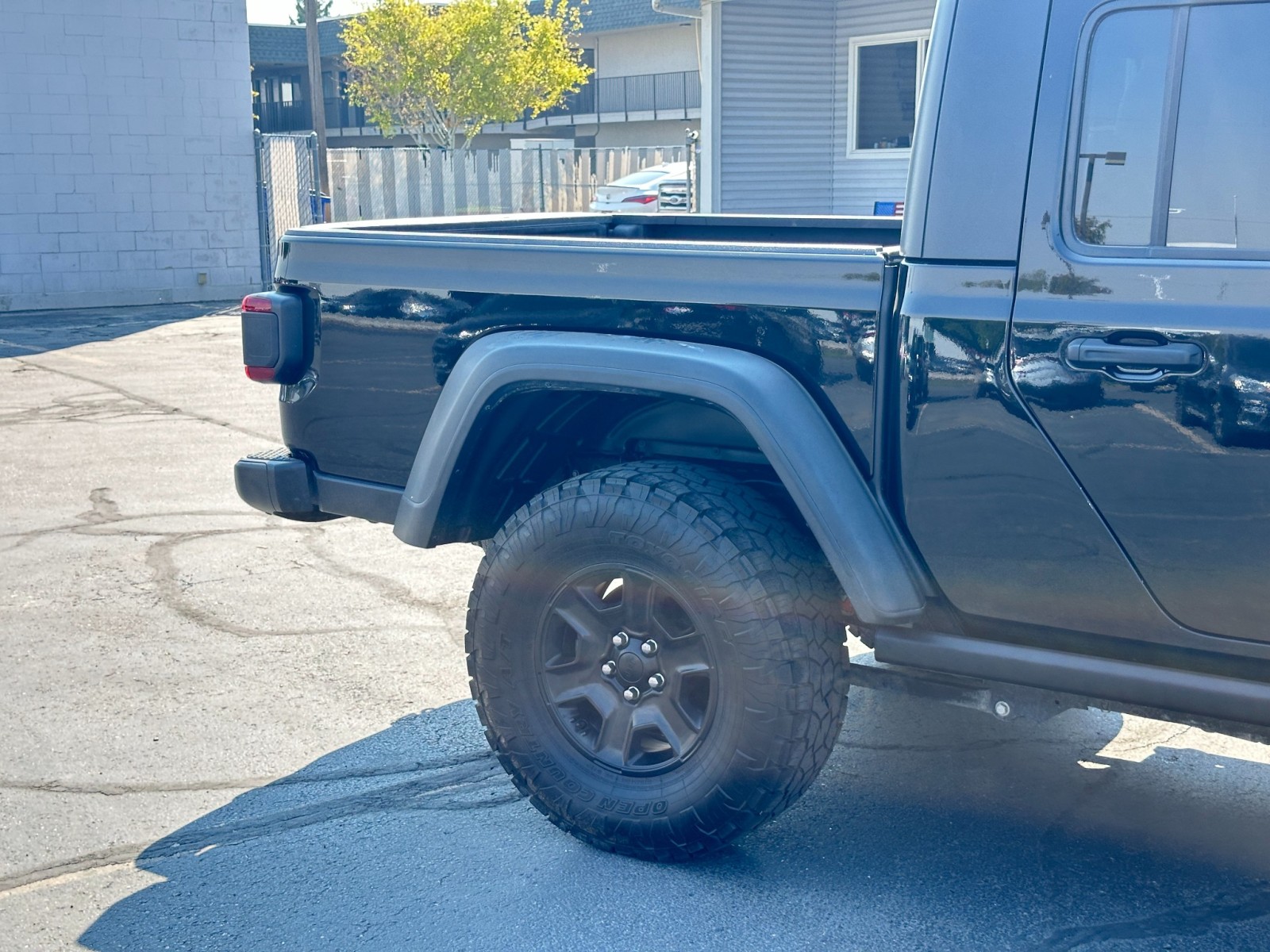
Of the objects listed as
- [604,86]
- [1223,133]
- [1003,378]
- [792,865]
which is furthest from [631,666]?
[604,86]

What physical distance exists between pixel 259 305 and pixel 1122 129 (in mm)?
2384

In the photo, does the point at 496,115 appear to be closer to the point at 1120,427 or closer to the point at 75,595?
the point at 75,595

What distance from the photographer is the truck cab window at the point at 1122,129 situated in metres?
2.87

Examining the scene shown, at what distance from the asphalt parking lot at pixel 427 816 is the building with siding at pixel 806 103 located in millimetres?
11890

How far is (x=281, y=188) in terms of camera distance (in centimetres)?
1945

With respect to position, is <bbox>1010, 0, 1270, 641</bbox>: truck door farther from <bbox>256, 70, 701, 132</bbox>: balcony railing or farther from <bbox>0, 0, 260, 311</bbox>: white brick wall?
<bbox>256, 70, 701, 132</bbox>: balcony railing

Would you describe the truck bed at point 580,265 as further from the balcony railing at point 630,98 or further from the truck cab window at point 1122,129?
the balcony railing at point 630,98

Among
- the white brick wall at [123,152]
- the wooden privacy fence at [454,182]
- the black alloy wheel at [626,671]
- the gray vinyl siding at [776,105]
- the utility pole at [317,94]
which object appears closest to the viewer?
the black alloy wheel at [626,671]

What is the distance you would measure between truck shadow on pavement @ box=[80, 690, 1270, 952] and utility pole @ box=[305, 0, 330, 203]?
2235 centimetres

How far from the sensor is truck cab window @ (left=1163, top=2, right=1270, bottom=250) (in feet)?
9.11

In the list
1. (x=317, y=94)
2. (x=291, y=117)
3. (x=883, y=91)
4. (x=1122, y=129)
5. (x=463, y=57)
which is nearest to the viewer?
(x=1122, y=129)

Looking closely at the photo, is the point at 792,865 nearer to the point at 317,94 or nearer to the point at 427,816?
the point at 427,816

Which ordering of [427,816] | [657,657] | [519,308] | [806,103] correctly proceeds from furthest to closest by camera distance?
[806,103] → [427,816] → [519,308] → [657,657]

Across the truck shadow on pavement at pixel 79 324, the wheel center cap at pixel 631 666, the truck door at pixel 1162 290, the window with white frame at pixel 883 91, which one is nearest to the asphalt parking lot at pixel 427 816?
the wheel center cap at pixel 631 666
